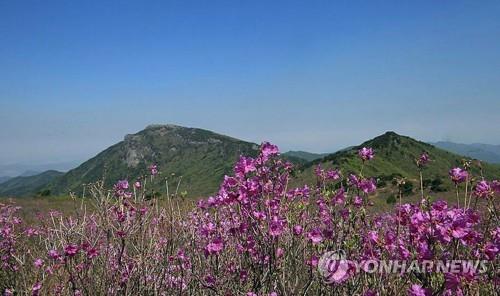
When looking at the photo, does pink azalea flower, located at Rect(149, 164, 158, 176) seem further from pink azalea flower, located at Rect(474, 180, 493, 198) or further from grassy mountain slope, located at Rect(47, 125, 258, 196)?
grassy mountain slope, located at Rect(47, 125, 258, 196)

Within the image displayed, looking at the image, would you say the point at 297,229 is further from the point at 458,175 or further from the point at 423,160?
the point at 458,175

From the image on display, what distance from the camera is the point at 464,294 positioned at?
312cm

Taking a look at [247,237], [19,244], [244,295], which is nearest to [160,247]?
[247,237]

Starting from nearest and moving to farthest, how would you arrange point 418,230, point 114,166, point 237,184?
point 418,230, point 237,184, point 114,166

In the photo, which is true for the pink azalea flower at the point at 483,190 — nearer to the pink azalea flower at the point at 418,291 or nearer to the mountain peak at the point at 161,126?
the pink azalea flower at the point at 418,291

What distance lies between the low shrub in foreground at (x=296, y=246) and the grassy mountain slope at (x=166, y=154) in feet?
387

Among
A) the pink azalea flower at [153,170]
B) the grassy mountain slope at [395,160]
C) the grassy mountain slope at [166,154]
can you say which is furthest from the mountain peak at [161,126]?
the pink azalea flower at [153,170]

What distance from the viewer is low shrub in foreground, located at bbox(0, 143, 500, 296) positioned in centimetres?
307

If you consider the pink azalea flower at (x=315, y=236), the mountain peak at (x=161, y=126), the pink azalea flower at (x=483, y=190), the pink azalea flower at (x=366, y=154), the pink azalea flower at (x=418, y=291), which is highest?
the mountain peak at (x=161, y=126)

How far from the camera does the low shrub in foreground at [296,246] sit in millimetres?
3066

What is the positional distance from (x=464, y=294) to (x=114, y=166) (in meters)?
163

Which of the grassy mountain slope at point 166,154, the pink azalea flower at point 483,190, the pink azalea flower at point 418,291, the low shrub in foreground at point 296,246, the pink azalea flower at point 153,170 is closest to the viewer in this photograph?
the pink azalea flower at point 418,291

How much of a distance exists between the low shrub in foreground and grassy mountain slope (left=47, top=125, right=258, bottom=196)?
118 meters

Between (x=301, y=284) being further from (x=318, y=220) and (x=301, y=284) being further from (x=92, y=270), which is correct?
(x=92, y=270)
